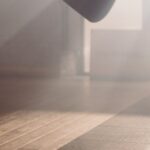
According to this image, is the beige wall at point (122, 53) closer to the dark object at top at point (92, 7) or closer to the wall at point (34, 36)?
the wall at point (34, 36)

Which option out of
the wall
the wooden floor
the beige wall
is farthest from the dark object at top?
the wall

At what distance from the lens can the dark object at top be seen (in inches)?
32.3

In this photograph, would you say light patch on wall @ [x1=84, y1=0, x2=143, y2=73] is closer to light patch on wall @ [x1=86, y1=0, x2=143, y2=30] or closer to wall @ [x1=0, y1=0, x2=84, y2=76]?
light patch on wall @ [x1=86, y1=0, x2=143, y2=30]

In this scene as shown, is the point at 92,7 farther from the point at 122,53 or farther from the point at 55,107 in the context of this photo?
the point at 122,53

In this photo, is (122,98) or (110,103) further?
(122,98)

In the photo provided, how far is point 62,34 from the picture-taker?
4.30m

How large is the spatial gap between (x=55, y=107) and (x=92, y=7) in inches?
63.0

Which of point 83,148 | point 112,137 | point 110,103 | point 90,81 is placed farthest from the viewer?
point 90,81

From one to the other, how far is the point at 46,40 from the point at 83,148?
9.86 ft

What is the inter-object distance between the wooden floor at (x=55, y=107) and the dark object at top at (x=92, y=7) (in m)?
0.70

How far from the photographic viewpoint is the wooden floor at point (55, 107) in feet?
5.28

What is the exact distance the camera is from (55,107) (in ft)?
7.84

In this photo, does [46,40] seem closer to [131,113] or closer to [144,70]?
[144,70]

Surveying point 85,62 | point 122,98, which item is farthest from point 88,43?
point 122,98
